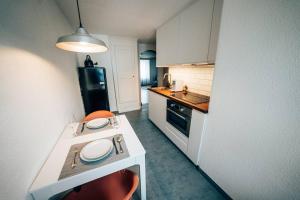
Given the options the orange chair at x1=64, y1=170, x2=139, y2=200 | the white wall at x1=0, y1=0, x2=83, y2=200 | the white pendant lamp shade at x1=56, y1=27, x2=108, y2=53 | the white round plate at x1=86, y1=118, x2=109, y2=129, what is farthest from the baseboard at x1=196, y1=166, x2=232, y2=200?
the white pendant lamp shade at x1=56, y1=27, x2=108, y2=53

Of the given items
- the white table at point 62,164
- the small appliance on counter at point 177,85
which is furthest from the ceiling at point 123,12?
the white table at point 62,164

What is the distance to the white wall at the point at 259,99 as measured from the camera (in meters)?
0.69

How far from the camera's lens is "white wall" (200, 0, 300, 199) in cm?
69

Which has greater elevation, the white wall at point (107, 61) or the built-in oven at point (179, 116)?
the white wall at point (107, 61)

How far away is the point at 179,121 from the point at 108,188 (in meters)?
1.25

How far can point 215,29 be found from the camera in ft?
4.34

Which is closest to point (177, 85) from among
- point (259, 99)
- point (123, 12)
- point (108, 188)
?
point (259, 99)

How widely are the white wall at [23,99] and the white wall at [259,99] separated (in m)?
1.59

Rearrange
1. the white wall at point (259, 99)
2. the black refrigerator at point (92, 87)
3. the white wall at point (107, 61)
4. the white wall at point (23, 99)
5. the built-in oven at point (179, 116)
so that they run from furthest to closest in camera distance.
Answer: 1. the white wall at point (107, 61)
2. the black refrigerator at point (92, 87)
3. the built-in oven at point (179, 116)
4. the white wall at point (259, 99)
5. the white wall at point (23, 99)

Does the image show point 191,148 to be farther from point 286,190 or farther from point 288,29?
point 288,29

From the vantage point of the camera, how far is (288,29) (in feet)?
2.22

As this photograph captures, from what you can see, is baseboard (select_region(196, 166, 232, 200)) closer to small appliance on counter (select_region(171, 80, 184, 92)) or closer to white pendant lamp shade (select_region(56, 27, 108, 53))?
small appliance on counter (select_region(171, 80, 184, 92))

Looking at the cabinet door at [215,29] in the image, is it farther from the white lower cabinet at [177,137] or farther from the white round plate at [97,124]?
the white round plate at [97,124]

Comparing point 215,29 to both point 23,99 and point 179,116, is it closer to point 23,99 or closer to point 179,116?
point 179,116
